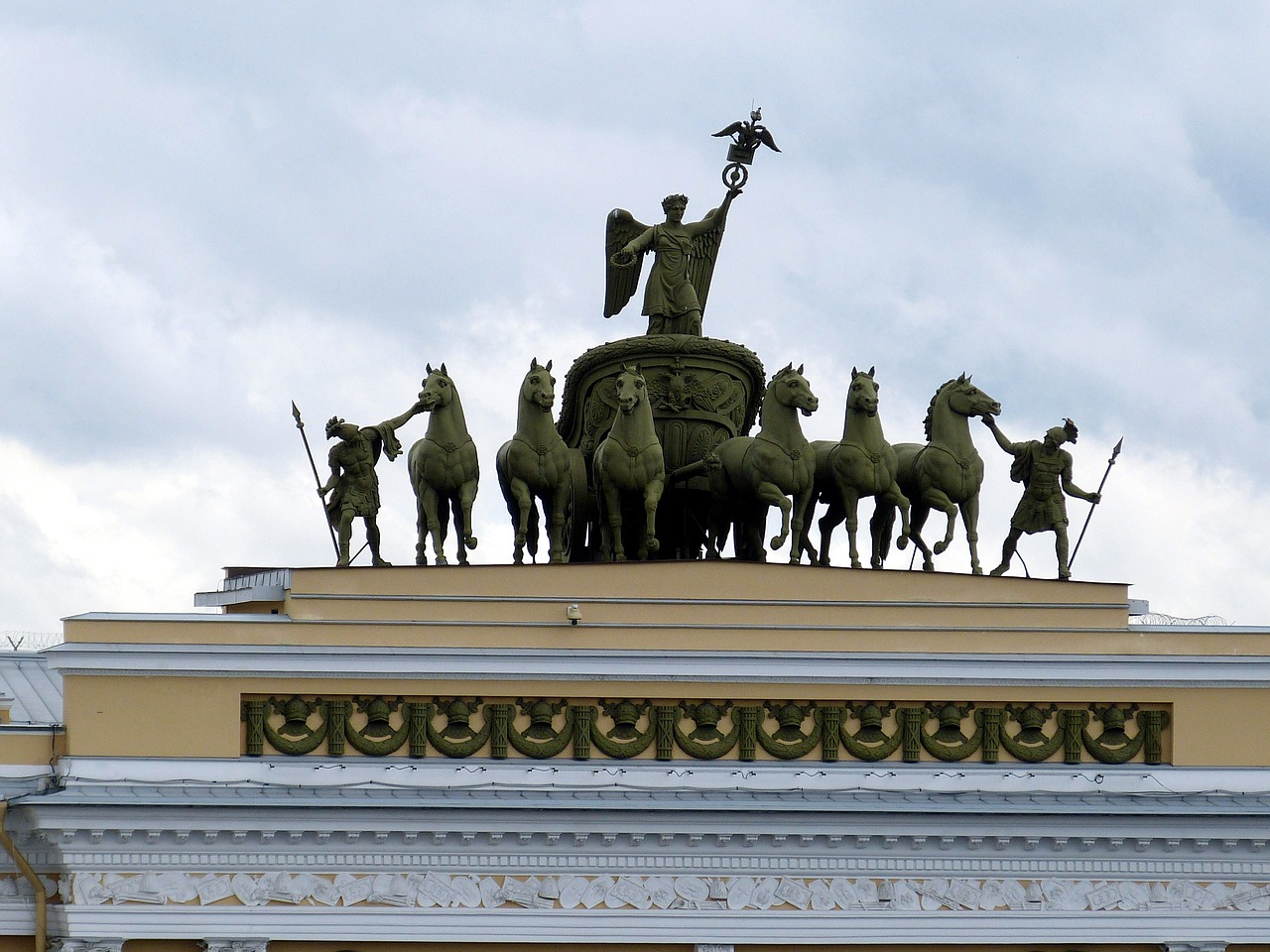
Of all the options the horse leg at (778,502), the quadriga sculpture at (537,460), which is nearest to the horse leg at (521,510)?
the quadriga sculpture at (537,460)

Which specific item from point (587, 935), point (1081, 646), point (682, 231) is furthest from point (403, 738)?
point (682, 231)

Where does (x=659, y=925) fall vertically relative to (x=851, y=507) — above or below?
below

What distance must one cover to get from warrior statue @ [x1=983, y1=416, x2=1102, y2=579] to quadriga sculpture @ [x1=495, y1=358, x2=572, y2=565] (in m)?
4.15

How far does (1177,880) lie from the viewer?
19.3 m

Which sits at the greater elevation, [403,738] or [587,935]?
[403,738]

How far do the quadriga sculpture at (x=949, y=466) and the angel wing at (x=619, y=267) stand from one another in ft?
14.8

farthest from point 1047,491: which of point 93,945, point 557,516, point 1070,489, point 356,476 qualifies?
point 93,945

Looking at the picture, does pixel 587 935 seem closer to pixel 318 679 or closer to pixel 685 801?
pixel 685 801

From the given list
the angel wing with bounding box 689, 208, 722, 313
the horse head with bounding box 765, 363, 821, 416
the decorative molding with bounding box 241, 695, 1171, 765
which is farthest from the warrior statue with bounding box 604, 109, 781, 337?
the decorative molding with bounding box 241, 695, 1171, 765

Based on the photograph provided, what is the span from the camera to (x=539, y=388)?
813 inches

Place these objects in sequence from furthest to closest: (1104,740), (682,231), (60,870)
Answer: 1. (682,231)
2. (1104,740)
3. (60,870)

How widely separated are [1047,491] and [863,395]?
1.98 m

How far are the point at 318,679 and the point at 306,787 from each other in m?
0.91

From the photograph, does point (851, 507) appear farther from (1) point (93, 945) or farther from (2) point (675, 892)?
(1) point (93, 945)
